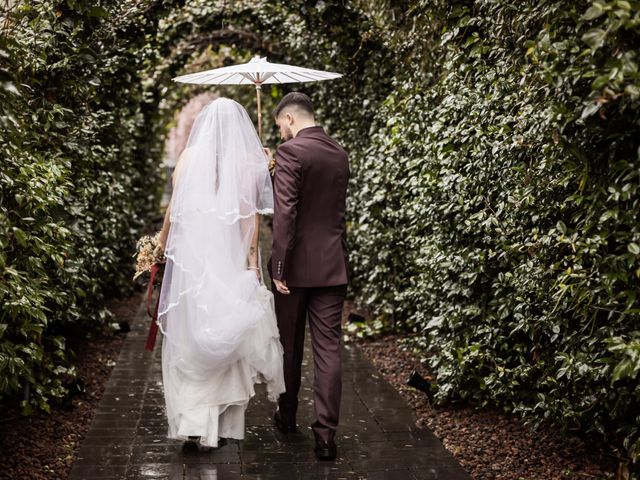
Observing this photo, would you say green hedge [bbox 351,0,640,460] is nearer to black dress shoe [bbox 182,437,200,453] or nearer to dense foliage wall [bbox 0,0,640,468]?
dense foliage wall [bbox 0,0,640,468]

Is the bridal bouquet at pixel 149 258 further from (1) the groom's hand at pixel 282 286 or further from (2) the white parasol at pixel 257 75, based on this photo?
(2) the white parasol at pixel 257 75

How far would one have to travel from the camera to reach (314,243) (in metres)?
4.69

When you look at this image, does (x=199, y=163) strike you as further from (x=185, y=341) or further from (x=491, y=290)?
(x=491, y=290)

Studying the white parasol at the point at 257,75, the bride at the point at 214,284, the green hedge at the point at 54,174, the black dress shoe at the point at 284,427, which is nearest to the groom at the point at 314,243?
the bride at the point at 214,284

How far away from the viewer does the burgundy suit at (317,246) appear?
15.0 ft

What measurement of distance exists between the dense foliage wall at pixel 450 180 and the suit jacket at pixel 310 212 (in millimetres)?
796

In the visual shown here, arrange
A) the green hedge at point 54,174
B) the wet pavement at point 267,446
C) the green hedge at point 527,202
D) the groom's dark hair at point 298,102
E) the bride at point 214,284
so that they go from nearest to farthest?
the green hedge at point 527,202
the green hedge at point 54,174
the wet pavement at point 267,446
the bride at point 214,284
the groom's dark hair at point 298,102

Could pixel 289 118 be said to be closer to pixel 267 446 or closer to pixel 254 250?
pixel 254 250

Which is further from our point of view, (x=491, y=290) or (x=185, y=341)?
(x=491, y=290)

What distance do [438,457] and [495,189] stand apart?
1.62 metres

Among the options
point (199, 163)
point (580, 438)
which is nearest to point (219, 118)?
point (199, 163)

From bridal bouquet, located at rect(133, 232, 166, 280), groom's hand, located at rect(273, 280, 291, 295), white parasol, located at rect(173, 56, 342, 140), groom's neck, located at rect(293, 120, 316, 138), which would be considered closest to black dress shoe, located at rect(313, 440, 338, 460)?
groom's hand, located at rect(273, 280, 291, 295)

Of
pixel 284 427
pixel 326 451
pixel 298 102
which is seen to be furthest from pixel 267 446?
pixel 298 102

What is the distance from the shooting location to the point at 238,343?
452cm
